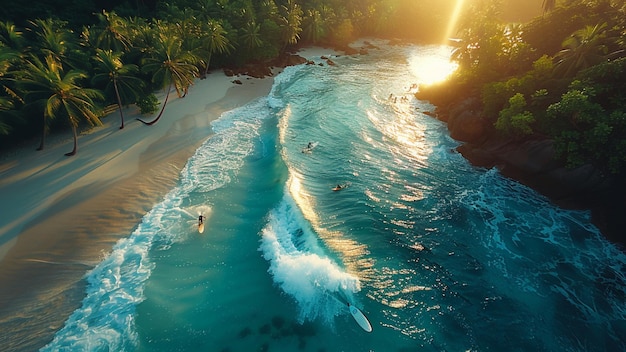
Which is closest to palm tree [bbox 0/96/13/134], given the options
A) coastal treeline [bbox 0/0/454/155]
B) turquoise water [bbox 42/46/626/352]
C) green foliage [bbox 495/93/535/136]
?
coastal treeline [bbox 0/0/454/155]

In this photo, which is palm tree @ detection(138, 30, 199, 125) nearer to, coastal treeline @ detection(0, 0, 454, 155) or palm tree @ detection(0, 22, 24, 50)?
coastal treeline @ detection(0, 0, 454, 155)

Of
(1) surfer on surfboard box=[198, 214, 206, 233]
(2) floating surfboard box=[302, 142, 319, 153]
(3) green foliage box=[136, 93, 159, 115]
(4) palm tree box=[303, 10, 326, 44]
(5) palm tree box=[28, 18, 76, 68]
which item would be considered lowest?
(1) surfer on surfboard box=[198, 214, 206, 233]

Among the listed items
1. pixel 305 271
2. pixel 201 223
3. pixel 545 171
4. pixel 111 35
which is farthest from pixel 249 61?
pixel 545 171

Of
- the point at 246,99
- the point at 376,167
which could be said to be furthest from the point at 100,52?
the point at 376,167

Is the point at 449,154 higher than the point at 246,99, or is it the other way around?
the point at 449,154

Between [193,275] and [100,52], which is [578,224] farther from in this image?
[100,52]
